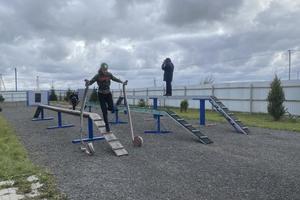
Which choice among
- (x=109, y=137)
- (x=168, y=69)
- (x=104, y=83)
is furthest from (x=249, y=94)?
(x=109, y=137)

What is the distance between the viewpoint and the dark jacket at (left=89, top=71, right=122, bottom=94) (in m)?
9.71

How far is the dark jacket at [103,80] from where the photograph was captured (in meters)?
9.71

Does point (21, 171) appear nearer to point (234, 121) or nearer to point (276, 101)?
point (234, 121)

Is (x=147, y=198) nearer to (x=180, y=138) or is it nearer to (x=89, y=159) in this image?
(x=89, y=159)

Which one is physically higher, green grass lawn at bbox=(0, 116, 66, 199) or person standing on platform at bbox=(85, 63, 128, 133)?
person standing on platform at bbox=(85, 63, 128, 133)

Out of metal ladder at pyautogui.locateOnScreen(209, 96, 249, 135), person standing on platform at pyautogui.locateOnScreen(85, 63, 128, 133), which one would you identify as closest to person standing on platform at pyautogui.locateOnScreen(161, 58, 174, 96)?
metal ladder at pyautogui.locateOnScreen(209, 96, 249, 135)

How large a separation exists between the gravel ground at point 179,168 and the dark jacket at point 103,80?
1.44 metres

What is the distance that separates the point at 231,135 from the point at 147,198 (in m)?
7.01

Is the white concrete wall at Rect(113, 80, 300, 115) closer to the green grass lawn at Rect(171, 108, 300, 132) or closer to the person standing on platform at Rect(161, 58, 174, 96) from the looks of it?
the green grass lawn at Rect(171, 108, 300, 132)

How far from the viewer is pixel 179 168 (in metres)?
6.70

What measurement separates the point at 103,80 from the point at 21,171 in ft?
12.3

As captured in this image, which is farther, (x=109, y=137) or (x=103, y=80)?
(x=103, y=80)

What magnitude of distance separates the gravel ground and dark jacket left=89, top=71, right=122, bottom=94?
56.5 inches

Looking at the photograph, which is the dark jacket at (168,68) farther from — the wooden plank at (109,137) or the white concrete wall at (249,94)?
the white concrete wall at (249,94)
